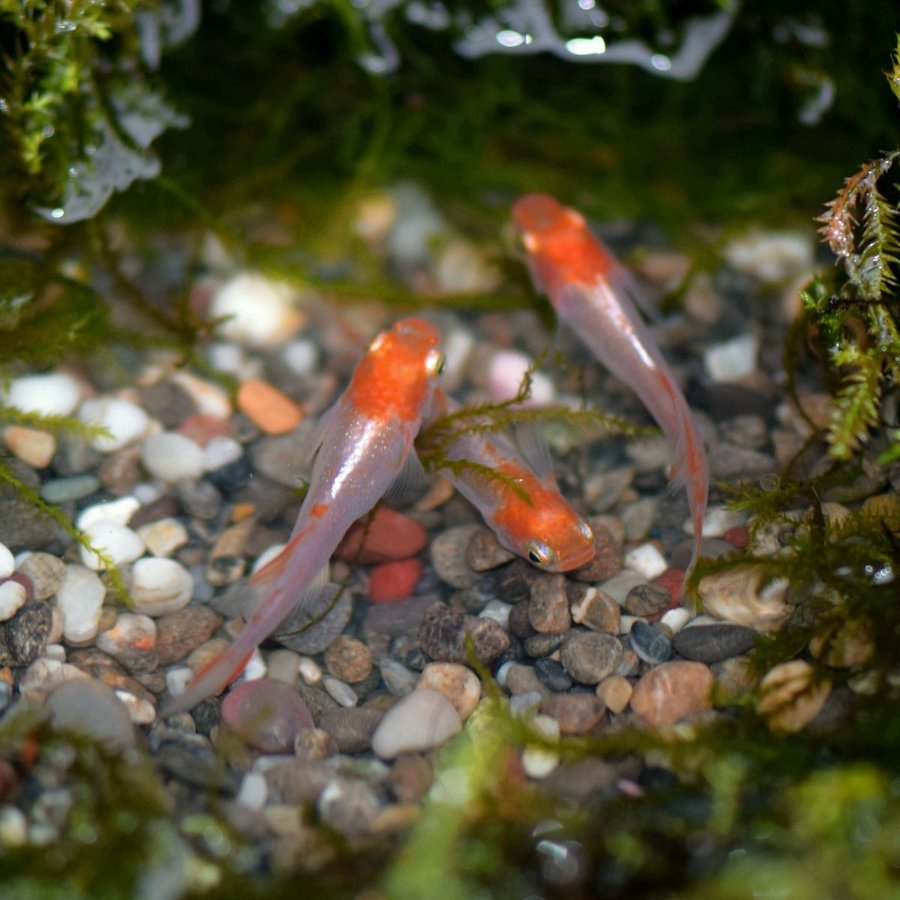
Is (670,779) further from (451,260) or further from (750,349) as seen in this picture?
(451,260)

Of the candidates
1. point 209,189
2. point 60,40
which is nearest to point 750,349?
point 209,189

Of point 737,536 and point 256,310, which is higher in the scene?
point 256,310

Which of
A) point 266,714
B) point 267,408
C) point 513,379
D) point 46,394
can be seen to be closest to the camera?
point 266,714

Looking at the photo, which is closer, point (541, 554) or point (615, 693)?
point (615, 693)

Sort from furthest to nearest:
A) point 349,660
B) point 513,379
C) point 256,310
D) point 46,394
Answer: point 256,310
point 513,379
point 46,394
point 349,660

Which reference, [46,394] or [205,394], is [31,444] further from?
[205,394]

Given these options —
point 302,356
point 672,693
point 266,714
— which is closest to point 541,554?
point 672,693

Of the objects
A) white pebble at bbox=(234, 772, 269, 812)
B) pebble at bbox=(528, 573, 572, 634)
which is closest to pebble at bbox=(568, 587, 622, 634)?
pebble at bbox=(528, 573, 572, 634)

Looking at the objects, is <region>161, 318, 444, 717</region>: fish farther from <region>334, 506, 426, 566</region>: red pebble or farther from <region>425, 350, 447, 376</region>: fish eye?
<region>334, 506, 426, 566</region>: red pebble
